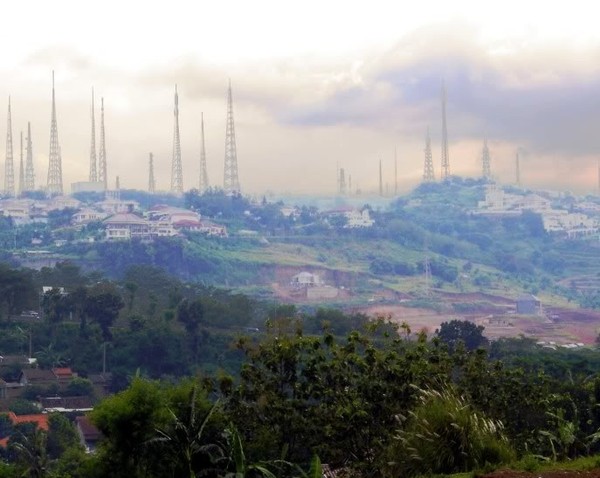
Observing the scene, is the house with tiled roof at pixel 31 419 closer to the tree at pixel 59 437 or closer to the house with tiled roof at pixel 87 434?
the house with tiled roof at pixel 87 434

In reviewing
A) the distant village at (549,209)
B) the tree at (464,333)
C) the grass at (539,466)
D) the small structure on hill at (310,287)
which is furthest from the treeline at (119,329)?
the distant village at (549,209)

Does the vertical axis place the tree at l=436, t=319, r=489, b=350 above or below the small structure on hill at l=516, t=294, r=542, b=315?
above

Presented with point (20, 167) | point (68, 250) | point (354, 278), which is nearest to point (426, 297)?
point (354, 278)

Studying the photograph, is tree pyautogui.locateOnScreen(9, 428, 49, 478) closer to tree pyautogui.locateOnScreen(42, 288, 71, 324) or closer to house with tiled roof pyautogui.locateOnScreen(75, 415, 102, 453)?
house with tiled roof pyautogui.locateOnScreen(75, 415, 102, 453)

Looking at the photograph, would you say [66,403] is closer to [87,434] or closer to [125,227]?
[87,434]

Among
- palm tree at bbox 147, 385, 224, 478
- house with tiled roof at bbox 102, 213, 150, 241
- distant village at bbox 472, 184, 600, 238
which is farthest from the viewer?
distant village at bbox 472, 184, 600, 238

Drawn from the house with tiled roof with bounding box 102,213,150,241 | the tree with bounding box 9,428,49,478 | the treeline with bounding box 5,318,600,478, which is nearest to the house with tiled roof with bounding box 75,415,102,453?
the tree with bounding box 9,428,49,478

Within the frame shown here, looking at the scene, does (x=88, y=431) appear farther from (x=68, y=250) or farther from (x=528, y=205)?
(x=528, y=205)

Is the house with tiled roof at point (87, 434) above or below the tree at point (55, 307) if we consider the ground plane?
below

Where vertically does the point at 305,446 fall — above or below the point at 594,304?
above
